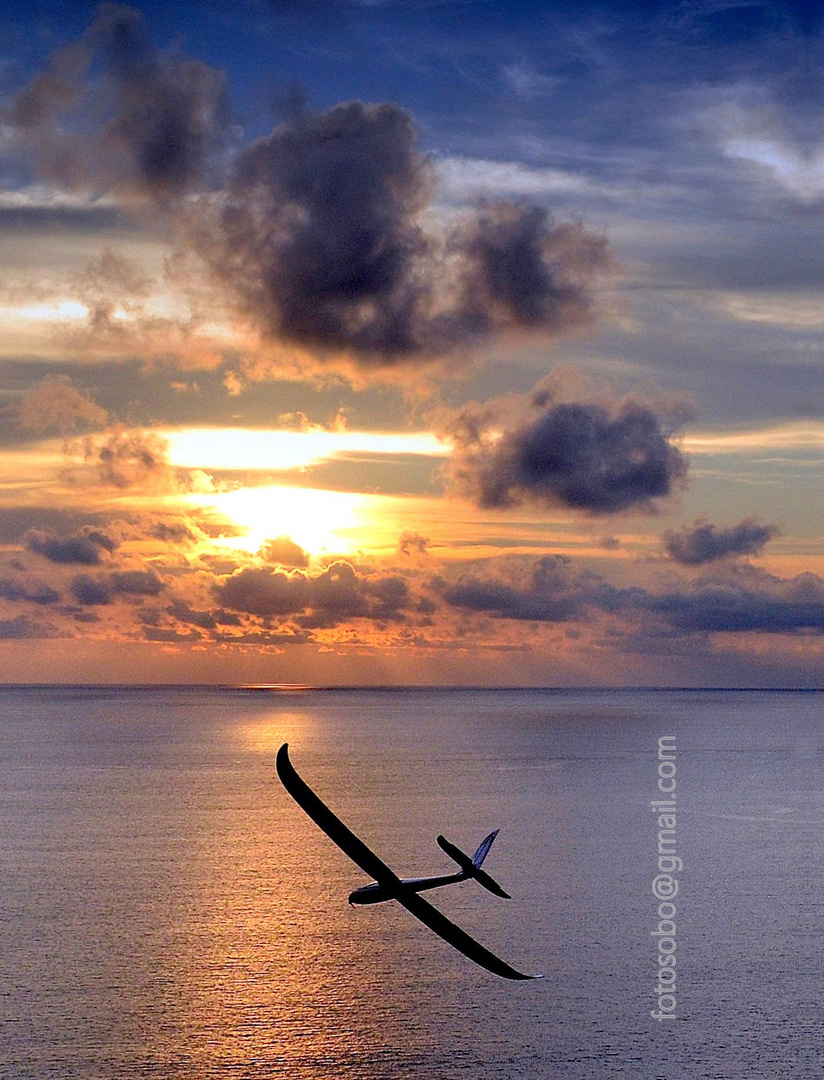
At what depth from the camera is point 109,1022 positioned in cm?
7756

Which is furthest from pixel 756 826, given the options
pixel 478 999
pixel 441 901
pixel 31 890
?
pixel 31 890

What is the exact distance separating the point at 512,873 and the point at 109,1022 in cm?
5955

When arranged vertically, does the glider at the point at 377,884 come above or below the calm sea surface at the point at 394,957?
above

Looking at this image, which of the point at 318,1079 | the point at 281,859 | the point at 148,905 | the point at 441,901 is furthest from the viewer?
the point at 281,859

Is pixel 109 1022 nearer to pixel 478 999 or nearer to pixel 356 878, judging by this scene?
pixel 478 999

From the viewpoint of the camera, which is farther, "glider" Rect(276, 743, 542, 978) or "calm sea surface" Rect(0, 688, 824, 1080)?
"calm sea surface" Rect(0, 688, 824, 1080)

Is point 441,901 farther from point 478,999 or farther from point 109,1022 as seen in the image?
point 109,1022

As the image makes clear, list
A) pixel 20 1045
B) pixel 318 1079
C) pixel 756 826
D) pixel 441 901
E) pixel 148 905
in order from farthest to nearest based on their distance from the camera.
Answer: pixel 756 826 → pixel 441 901 → pixel 148 905 → pixel 20 1045 → pixel 318 1079

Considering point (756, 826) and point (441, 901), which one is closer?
point (441, 901)

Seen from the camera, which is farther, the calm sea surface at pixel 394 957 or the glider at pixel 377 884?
the calm sea surface at pixel 394 957

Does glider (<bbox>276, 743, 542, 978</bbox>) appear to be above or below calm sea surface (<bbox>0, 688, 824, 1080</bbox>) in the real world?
above

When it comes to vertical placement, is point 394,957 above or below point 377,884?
below

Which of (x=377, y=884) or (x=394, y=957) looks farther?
(x=394, y=957)

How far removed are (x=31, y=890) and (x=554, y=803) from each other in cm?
9490
